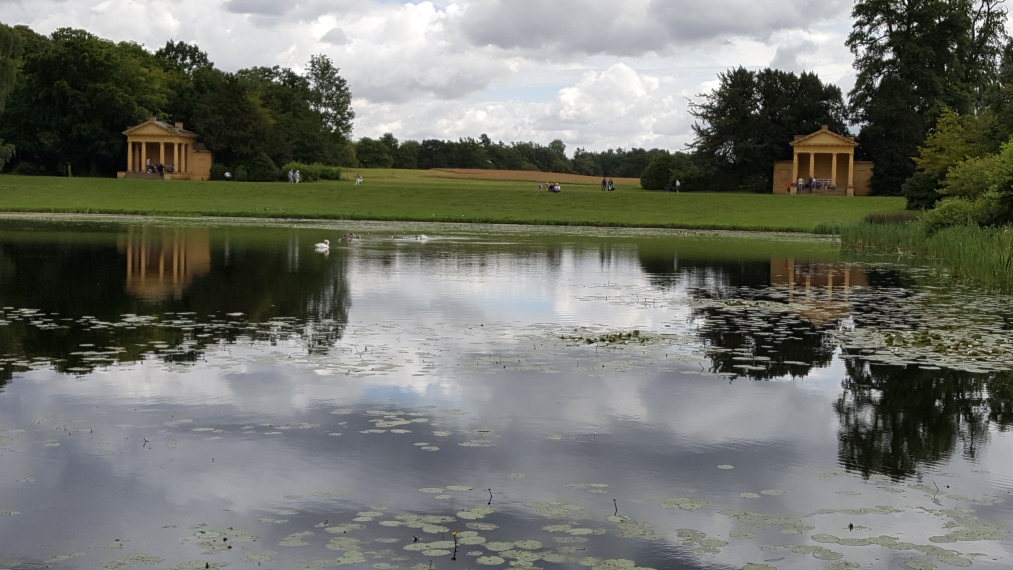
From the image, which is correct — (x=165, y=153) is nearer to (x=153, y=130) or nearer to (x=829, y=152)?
(x=153, y=130)

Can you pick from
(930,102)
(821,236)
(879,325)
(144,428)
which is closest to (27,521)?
(144,428)

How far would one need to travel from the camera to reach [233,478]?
351 inches

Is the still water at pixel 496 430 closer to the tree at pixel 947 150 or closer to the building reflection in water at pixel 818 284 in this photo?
the building reflection in water at pixel 818 284

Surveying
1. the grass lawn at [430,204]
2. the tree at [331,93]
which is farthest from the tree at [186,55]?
the grass lawn at [430,204]

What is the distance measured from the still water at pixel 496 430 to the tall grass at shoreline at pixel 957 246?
3.71 meters

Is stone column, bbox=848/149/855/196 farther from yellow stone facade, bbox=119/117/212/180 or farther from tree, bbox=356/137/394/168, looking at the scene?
tree, bbox=356/137/394/168

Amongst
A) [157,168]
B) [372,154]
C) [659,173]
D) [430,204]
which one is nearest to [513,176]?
[659,173]

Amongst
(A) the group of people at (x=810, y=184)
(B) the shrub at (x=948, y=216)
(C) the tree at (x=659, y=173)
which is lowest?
(B) the shrub at (x=948, y=216)

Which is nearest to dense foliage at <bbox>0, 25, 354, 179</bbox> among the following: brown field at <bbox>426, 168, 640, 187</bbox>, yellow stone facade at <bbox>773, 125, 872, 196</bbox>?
brown field at <bbox>426, 168, 640, 187</bbox>

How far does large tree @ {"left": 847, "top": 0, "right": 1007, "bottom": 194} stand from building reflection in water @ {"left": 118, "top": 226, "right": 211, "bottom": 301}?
61.8 m

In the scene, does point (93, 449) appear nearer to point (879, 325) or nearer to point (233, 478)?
point (233, 478)

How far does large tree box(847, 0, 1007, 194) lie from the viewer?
8975 centimetres

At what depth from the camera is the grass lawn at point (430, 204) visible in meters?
65.7

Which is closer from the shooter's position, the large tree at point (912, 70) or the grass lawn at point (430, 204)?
the grass lawn at point (430, 204)
